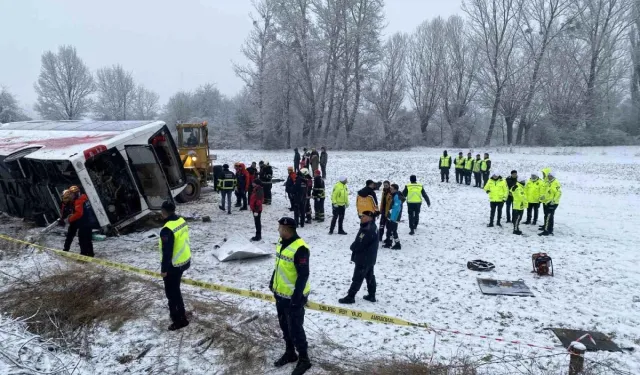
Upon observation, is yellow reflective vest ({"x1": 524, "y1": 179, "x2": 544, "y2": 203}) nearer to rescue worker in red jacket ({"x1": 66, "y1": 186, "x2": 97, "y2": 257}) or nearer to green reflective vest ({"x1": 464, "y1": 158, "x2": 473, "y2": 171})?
green reflective vest ({"x1": 464, "y1": 158, "x2": 473, "y2": 171})

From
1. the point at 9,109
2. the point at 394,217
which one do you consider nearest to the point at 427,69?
the point at 394,217

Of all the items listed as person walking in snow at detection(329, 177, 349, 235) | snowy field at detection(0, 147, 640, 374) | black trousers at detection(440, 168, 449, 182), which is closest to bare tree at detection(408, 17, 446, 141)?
black trousers at detection(440, 168, 449, 182)

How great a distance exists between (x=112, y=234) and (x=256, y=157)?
844 inches

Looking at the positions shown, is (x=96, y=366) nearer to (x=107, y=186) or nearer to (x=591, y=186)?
(x=107, y=186)

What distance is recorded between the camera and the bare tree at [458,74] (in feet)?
136

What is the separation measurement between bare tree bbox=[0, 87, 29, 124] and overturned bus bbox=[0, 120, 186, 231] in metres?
42.7

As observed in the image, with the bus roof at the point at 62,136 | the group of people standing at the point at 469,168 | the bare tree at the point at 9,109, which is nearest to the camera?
the bus roof at the point at 62,136

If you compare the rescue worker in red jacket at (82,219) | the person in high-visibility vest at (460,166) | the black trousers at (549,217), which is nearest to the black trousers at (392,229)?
the black trousers at (549,217)

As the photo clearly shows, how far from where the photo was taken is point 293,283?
16.1ft

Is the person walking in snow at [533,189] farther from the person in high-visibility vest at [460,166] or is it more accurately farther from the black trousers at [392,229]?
the person in high-visibility vest at [460,166]

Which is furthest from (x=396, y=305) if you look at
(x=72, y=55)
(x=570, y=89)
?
(x=72, y=55)

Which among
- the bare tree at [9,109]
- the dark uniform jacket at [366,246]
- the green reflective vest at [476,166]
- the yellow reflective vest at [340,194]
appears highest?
the bare tree at [9,109]

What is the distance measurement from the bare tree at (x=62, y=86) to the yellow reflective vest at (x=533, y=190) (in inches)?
2131

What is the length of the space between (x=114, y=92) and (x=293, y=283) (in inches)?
2537
